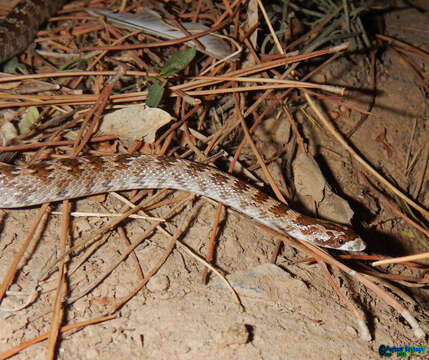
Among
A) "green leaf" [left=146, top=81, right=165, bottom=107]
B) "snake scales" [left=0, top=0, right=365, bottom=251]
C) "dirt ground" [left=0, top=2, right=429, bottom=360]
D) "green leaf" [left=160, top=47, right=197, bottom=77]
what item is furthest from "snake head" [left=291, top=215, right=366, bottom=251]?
"green leaf" [left=160, top=47, right=197, bottom=77]

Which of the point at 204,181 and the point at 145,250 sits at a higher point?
the point at 204,181

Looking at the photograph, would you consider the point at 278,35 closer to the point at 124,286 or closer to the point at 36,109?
the point at 36,109

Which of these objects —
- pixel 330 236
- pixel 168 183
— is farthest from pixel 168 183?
pixel 330 236

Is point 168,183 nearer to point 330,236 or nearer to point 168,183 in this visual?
point 168,183

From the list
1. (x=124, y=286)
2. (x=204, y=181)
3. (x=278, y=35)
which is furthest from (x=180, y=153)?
(x=278, y=35)

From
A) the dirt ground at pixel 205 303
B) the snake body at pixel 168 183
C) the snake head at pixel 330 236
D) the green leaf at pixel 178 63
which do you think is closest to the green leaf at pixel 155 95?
the green leaf at pixel 178 63

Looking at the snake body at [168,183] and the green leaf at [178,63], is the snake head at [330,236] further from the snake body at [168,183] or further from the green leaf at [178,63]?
the green leaf at [178,63]
